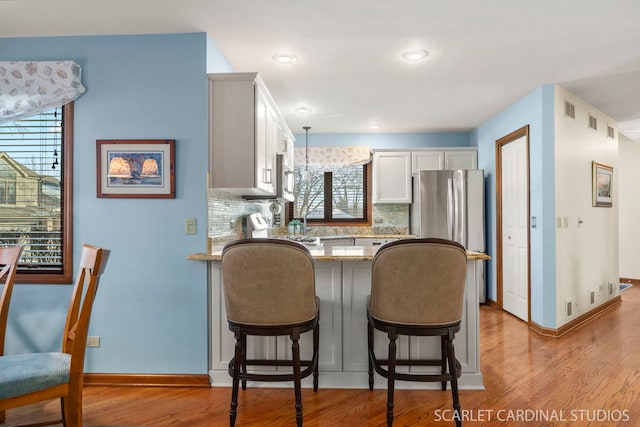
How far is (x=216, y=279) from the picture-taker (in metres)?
2.64

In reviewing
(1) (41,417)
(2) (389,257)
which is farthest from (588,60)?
(1) (41,417)

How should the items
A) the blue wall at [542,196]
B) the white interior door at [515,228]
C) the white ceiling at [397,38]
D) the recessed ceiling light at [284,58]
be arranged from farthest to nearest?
the white interior door at [515,228] → the blue wall at [542,196] → the recessed ceiling light at [284,58] → the white ceiling at [397,38]

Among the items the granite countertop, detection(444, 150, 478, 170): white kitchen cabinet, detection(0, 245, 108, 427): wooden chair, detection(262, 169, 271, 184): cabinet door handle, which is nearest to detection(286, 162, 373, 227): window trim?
detection(444, 150, 478, 170): white kitchen cabinet

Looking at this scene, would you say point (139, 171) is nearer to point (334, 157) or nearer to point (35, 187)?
point (35, 187)

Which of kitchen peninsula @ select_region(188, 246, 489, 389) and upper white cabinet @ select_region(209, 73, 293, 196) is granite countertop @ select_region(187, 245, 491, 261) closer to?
kitchen peninsula @ select_region(188, 246, 489, 389)

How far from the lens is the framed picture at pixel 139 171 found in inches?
105

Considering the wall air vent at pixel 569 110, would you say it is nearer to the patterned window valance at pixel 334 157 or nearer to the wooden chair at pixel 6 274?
the patterned window valance at pixel 334 157

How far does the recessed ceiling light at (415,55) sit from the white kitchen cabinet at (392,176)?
2524 millimetres

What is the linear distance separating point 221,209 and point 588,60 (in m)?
3.19

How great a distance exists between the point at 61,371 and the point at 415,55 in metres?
2.98

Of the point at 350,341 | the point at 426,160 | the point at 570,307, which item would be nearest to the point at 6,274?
the point at 350,341

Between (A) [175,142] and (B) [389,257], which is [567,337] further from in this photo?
(A) [175,142]

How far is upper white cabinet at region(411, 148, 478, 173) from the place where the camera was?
18.1 ft

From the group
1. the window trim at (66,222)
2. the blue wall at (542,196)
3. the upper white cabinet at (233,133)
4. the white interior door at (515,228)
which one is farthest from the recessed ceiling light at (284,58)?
the white interior door at (515,228)
